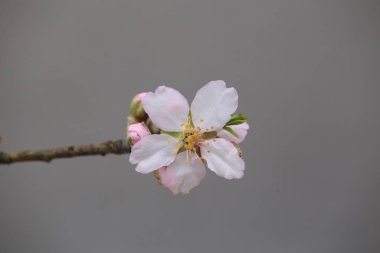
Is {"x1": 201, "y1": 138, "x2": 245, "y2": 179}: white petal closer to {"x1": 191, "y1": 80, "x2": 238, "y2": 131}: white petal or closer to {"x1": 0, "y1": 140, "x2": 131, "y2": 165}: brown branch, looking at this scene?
{"x1": 191, "y1": 80, "x2": 238, "y2": 131}: white petal

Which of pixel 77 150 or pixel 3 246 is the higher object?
pixel 77 150

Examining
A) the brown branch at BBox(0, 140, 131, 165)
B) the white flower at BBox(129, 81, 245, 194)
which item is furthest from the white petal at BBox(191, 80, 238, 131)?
the brown branch at BBox(0, 140, 131, 165)

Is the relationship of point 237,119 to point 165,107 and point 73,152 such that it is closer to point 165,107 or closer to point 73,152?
point 165,107

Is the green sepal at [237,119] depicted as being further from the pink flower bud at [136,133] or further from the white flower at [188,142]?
the pink flower bud at [136,133]

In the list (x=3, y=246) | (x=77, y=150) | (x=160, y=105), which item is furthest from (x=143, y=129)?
(x=3, y=246)

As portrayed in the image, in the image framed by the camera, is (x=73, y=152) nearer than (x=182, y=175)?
No

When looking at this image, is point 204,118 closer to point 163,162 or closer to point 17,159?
point 163,162

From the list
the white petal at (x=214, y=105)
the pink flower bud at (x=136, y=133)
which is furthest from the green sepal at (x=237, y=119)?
the pink flower bud at (x=136, y=133)

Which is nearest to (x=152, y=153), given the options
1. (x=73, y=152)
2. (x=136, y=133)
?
(x=136, y=133)
